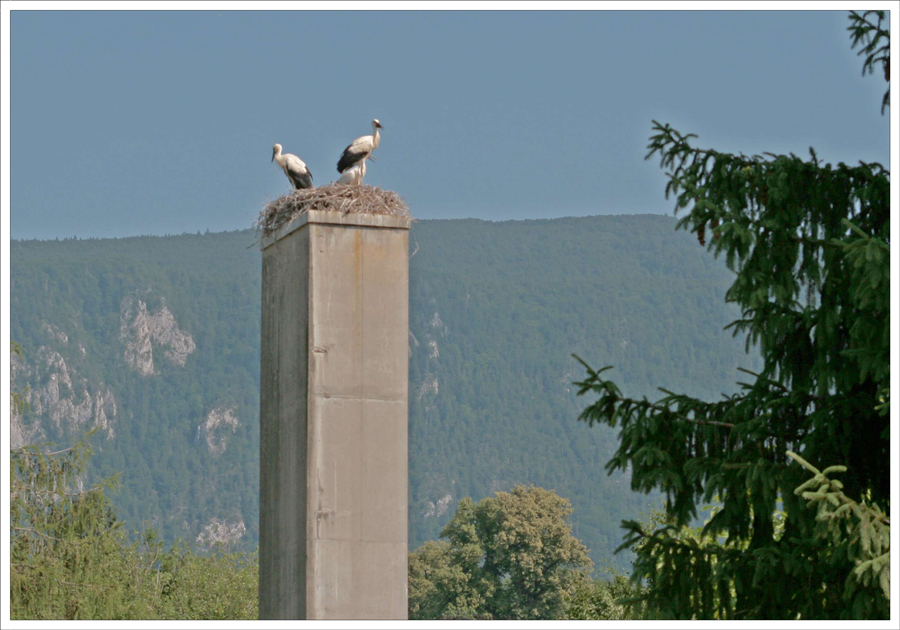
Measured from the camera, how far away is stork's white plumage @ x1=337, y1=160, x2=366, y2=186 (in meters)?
9.52

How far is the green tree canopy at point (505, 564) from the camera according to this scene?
5938 cm

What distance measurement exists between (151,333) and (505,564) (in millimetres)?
84561

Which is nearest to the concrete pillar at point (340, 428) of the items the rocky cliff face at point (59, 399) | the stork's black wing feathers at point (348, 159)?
the stork's black wing feathers at point (348, 159)

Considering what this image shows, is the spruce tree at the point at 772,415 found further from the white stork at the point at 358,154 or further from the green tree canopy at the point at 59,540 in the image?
the green tree canopy at the point at 59,540

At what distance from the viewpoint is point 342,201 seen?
9055 mm

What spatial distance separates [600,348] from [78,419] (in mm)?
53590

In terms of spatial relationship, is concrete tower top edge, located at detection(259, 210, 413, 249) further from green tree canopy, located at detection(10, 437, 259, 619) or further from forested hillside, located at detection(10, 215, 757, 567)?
forested hillside, located at detection(10, 215, 757, 567)

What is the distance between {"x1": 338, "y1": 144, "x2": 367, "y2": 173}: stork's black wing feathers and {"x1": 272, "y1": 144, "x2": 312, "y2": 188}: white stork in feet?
0.79

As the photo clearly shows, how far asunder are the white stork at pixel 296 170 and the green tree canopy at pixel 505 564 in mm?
50161

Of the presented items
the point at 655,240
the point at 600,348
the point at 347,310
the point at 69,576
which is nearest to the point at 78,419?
the point at 600,348

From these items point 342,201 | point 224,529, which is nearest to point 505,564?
point 224,529

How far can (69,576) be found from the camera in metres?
16.3

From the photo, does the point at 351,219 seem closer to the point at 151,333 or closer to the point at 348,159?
the point at 348,159

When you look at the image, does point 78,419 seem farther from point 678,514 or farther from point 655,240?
point 678,514
